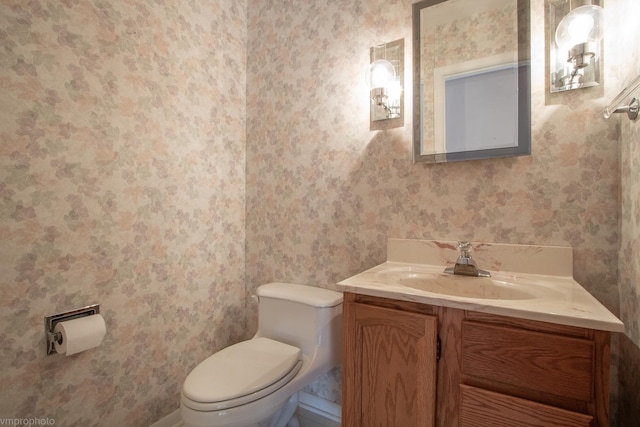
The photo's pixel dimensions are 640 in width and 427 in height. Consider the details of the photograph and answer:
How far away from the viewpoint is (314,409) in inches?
60.6

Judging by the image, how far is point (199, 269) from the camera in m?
1.57

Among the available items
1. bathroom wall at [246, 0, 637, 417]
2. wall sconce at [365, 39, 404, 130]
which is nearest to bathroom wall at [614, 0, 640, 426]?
bathroom wall at [246, 0, 637, 417]

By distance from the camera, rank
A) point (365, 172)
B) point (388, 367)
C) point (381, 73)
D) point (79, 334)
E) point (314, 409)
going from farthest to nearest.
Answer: point (314, 409)
point (365, 172)
point (381, 73)
point (79, 334)
point (388, 367)

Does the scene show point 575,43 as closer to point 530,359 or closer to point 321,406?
point 530,359

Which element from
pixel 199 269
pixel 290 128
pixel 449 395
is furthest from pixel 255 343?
pixel 290 128

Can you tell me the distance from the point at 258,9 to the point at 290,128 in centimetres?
79

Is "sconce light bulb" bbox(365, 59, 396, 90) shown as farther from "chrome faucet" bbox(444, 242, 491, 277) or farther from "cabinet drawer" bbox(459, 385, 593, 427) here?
"cabinet drawer" bbox(459, 385, 593, 427)

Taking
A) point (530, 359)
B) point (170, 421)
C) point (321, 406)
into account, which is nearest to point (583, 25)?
point (530, 359)

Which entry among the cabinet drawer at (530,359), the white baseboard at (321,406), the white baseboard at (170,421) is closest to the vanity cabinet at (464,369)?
the cabinet drawer at (530,359)

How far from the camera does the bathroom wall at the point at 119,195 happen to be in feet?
3.21

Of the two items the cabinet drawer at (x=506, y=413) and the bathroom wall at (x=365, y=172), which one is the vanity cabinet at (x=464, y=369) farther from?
the bathroom wall at (x=365, y=172)

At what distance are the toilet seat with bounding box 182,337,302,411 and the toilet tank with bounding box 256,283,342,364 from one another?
6cm

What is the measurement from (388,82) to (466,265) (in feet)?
2.79

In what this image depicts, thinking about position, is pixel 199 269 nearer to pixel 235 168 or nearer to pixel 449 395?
pixel 235 168
